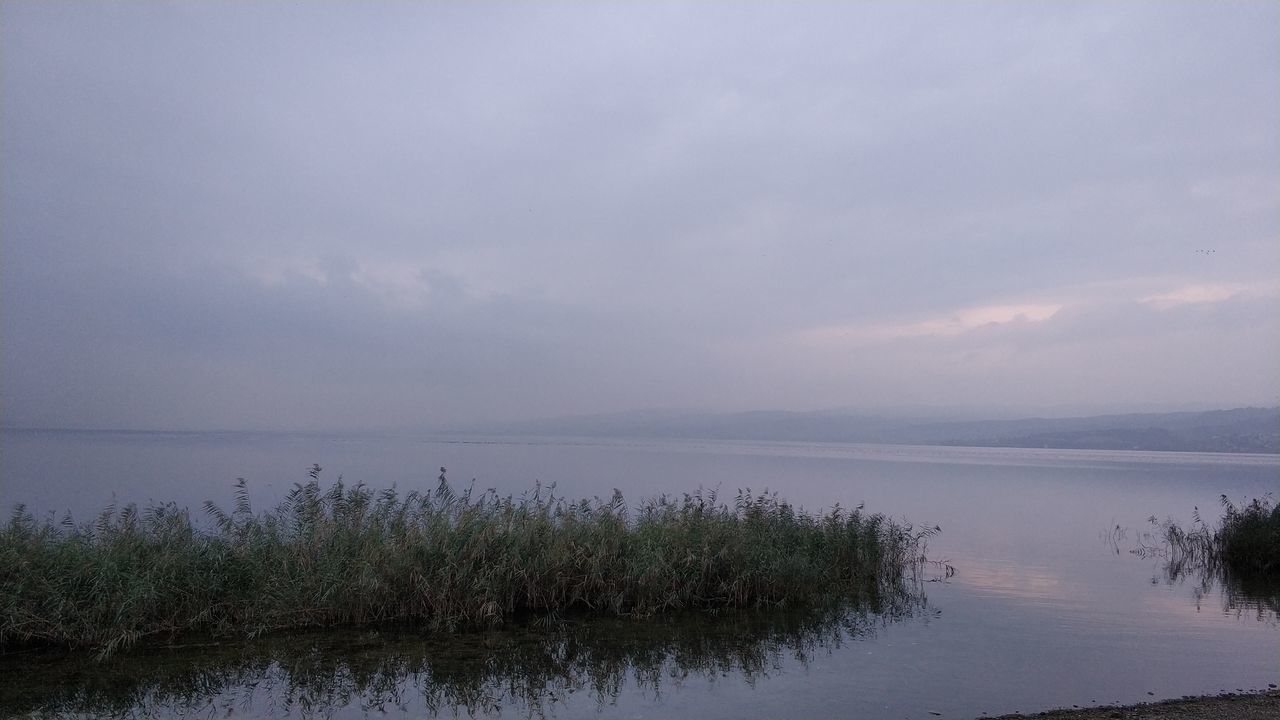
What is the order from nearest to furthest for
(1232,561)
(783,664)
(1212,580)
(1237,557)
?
(783,664) → (1212,580) → (1237,557) → (1232,561)

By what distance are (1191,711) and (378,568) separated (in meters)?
11.3

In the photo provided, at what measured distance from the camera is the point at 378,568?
1277cm

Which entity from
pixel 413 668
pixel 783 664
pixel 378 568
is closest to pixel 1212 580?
pixel 783 664

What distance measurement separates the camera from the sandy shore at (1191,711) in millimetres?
8305

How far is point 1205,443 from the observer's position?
15612cm

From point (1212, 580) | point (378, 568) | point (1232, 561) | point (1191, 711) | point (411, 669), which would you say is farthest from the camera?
point (1232, 561)

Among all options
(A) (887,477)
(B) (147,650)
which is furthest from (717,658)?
(A) (887,477)

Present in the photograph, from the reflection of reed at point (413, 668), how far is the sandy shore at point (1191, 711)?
4.02m

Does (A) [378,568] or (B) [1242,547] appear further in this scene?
(B) [1242,547]

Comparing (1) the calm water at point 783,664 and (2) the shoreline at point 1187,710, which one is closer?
(2) the shoreline at point 1187,710

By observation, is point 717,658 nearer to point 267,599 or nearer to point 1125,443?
point 267,599

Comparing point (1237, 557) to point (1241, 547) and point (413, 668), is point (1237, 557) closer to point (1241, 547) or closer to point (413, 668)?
point (1241, 547)

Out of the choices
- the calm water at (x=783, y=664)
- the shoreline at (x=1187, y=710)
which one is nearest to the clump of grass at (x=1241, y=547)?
the calm water at (x=783, y=664)

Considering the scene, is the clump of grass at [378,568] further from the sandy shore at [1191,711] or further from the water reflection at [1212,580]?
the water reflection at [1212,580]
